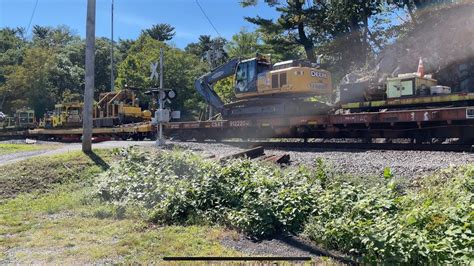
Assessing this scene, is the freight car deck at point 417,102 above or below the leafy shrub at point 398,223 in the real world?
above

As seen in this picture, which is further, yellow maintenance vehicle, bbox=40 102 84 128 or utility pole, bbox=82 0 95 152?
yellow maintenance vehicle, bbox=40 102 84 128

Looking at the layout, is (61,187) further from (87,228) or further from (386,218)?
(386,218)

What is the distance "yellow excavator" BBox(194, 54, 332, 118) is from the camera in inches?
693

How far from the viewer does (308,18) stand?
119 feet

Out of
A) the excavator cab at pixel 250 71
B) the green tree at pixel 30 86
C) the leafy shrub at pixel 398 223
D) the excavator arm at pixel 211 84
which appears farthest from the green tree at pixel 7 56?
the leafy shrub at pixel 398 223

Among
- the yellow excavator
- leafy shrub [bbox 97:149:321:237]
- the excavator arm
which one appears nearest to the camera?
leafy shrub [bbox 97:149:321:237]

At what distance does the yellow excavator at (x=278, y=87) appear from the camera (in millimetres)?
17609

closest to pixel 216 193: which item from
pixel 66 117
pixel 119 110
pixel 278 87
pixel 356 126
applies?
pixel 356 126

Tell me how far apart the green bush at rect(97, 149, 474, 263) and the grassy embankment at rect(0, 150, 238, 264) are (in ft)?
1.59

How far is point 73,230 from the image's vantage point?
269 inches

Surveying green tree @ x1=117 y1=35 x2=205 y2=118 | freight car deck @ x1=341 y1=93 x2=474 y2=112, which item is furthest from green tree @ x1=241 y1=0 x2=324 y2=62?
freight car deck @ x1=341 y1=93 x2=474 y2=112

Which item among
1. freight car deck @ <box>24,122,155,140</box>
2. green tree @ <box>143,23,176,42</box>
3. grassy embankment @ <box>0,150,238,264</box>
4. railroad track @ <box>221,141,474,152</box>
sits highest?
green tree @ <box>143,23,176,42</box>

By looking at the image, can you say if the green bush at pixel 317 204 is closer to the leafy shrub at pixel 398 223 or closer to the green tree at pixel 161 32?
the leafy shrub at pixel 398 223

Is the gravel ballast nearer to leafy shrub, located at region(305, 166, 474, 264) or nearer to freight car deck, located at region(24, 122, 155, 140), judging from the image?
leafy shrub, located at region(305, 166, 474, 264)
